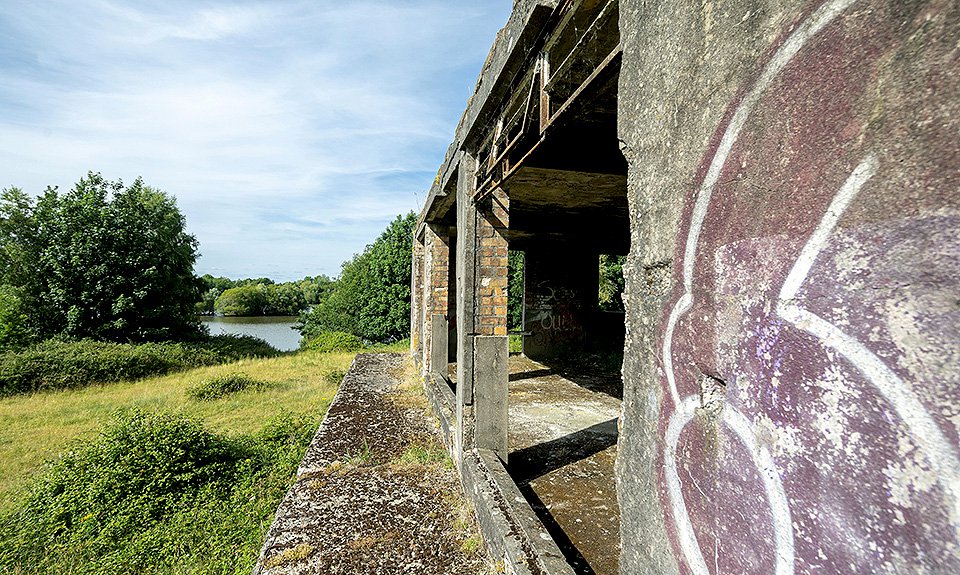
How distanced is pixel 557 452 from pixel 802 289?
4.00 metres

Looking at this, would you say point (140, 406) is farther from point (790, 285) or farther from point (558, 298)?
point (790, 285)

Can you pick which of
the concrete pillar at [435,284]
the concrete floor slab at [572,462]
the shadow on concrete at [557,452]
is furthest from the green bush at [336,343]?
the shadow on concrete at [557,452]

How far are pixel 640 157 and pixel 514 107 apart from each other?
230 cm

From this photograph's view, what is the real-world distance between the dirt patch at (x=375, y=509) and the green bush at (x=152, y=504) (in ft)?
3.12

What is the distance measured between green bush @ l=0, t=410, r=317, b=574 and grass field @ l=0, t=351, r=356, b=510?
5.04 feet

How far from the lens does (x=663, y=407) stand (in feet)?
4.17

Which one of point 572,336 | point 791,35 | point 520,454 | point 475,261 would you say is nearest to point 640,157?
point 791,35

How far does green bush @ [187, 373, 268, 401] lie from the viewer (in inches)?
A: 490

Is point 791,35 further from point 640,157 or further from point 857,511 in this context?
point 857,511

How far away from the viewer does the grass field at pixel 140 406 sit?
866 centimetres

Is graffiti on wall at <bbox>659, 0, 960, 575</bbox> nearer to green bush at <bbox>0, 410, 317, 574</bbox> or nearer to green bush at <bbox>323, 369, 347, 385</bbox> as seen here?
green bush at <bbox>0, 410, 317, 574</bbox>

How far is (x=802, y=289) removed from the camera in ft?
2.73

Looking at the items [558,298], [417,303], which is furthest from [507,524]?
[558,298]

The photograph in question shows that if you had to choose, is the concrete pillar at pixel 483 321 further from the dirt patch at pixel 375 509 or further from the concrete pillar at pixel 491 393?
the dirt patch at pixel 375 509
